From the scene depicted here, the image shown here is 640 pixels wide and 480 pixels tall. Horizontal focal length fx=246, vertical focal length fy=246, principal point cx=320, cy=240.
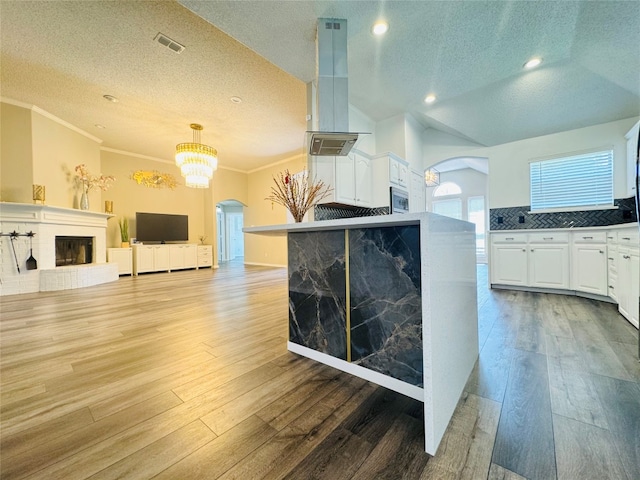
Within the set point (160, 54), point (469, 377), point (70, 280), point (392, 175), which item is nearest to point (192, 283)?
point (70, 280)

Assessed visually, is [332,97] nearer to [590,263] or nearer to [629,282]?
[629,282]

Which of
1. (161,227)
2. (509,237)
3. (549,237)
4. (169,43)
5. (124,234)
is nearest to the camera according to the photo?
(169,43)

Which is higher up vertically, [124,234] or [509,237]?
[124,234]

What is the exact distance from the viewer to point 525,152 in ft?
13.7

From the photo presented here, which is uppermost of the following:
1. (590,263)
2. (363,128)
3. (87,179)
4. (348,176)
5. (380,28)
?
(380,28)

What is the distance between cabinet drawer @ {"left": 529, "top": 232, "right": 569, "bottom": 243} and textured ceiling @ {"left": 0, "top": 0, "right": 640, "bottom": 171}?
5.59 ft

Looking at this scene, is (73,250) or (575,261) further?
(73,250)

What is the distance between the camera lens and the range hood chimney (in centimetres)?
234

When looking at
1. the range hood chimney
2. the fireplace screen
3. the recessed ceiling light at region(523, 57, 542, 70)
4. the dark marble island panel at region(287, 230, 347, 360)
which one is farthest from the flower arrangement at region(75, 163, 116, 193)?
the recessed ceiling light at region(523, 57, 542, 70)

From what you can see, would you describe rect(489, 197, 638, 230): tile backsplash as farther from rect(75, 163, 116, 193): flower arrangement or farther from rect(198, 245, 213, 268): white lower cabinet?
rect(75, 163, 116, 193): flower arrangement

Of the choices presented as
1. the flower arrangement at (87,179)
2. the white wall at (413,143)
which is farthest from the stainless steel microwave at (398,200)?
the flower arrangement at (87,179)

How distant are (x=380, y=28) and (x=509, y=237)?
3563mm

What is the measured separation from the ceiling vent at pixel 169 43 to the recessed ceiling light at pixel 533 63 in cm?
417

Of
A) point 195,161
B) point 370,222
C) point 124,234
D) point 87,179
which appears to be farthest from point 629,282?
point 124,234
